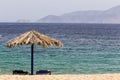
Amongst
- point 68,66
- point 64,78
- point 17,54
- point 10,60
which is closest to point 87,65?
point 68,66

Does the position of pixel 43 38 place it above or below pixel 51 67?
above

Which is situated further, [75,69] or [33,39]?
[75,69]

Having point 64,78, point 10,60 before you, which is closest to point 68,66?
point 10,60

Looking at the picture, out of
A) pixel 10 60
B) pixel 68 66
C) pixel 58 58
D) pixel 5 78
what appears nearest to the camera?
pixel 5 78

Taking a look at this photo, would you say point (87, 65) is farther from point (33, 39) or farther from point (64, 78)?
point (64, 78)

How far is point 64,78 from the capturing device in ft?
49.2

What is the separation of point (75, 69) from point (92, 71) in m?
1.07

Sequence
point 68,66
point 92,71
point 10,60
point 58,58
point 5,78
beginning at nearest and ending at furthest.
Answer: point 5,78, point 92,71, point 68,66, point 10,60, point 58,58

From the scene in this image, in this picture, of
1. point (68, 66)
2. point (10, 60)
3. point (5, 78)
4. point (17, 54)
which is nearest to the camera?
point (5, 78)

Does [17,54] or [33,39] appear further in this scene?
[17,54]

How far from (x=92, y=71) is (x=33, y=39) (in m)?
6.95

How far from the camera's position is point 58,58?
3030cm

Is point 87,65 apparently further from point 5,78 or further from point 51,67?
point 5,78

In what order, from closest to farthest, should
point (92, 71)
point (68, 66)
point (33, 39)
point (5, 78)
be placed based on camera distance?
point (5, 78) → point (33, 39) → point (92, 71) → point (68, 66)
